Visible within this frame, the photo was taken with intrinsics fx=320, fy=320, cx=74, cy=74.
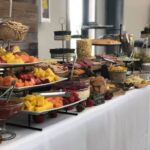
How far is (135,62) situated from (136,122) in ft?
2.94

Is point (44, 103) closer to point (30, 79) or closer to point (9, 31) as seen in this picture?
point (30, 79)

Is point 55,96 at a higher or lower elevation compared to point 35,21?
lower

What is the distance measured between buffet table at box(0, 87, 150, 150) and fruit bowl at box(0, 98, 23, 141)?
4cm

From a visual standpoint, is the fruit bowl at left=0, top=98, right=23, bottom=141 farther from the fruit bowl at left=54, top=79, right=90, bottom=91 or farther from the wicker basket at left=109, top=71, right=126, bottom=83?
the wicker basket at left=109, top=71, right=126, bottom=83

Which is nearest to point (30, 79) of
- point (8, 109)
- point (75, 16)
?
point (8, 109)

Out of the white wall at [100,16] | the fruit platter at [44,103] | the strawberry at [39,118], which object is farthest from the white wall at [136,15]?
the strawberry at [39,118]

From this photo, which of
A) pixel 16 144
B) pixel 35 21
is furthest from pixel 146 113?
pixel 35 21

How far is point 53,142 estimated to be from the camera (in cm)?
118

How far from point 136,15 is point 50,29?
2.09 meters

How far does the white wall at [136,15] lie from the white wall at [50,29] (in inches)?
60.3

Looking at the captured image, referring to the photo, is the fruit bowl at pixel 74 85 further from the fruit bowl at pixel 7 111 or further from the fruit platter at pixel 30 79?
the fruit bowl at pixel 7 111

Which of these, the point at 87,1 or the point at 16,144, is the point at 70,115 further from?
the point at 87,1

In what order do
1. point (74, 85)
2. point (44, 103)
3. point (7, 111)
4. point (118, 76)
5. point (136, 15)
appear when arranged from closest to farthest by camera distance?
point (7, 111)
point (44, 103)
point (74, 85)
point (118, 76)
point (136, 15)

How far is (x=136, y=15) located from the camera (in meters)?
5.21
